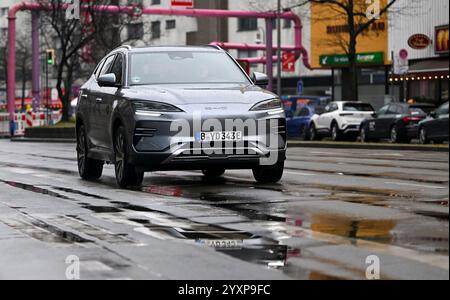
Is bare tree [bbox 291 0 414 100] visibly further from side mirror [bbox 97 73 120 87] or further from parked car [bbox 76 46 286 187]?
side mirror [bbox 97 73 120 87]

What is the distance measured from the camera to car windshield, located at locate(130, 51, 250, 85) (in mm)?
14102

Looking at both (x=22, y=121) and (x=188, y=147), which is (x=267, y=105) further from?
(x=22, y=121)

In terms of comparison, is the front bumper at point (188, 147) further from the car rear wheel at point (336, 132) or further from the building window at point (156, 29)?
the building window at point (156, 29)

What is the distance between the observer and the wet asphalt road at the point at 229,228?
6754mm

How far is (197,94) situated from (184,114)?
453mm

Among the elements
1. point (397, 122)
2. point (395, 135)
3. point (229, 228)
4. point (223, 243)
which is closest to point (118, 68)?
point (229, 228)

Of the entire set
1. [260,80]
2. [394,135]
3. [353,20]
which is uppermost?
[353,20]

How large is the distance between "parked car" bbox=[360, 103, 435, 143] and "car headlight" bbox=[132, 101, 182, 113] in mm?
21785

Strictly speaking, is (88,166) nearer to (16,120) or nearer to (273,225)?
(273,225)

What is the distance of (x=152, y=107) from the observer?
1308 cm

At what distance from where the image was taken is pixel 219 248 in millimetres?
7668

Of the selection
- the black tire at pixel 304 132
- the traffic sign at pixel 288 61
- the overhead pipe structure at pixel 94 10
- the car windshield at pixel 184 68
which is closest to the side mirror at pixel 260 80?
the car windshield at pixel 184 68
